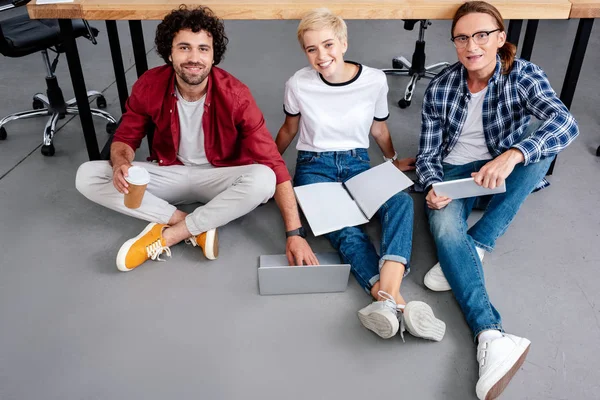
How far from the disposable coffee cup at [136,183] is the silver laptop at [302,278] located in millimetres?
509

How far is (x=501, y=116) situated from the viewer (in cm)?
222

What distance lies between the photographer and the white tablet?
6.73ft

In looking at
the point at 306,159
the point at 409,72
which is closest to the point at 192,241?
the point at 306,159

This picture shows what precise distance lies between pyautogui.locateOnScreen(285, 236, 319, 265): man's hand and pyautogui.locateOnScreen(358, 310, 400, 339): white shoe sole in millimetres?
289

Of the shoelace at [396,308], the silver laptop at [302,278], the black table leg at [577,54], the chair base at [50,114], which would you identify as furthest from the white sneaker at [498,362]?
the chair base at [50,114]

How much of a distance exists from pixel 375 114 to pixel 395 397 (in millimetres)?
1214

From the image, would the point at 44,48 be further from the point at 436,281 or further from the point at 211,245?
the point at 436,281

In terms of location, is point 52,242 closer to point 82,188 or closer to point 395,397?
point 82,188

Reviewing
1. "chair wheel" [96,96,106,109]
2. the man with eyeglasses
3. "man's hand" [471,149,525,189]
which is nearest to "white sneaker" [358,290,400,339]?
the man with eyeglasses

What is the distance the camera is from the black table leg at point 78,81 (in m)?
2.40

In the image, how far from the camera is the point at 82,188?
2244 mm

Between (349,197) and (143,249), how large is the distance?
836 mm

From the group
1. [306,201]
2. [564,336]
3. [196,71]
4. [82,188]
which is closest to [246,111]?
[196,71]

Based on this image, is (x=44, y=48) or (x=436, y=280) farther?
(x=44, y=48)
